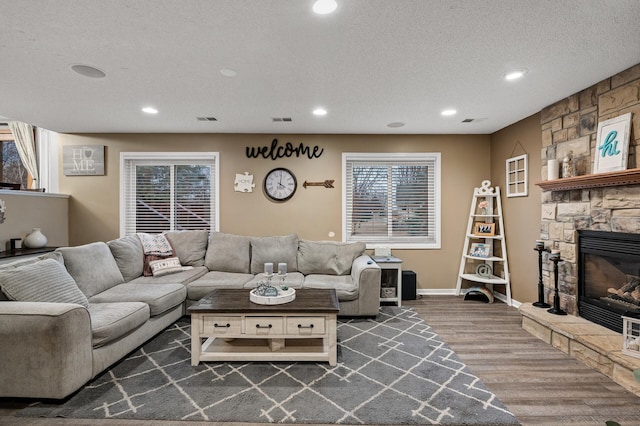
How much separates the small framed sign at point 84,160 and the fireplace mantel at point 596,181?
6.04 metres

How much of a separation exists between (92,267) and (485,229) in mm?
4978

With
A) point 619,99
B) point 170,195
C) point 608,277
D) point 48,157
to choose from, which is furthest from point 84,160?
point 608,277

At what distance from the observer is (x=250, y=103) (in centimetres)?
349

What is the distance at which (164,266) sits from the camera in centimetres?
391

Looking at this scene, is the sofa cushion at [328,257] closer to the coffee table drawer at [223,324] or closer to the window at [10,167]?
the coffee table drawer at [223,324]

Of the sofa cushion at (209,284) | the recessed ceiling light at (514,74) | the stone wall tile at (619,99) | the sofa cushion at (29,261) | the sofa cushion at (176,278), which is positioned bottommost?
the sofa cushion at (209,284)

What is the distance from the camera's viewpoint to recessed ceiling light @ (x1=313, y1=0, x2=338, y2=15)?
1.80 metres

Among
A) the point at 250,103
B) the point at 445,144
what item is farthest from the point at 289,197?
the point at 445,144

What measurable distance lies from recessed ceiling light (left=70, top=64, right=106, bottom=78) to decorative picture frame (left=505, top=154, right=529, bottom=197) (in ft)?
15.7

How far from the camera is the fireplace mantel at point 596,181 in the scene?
8.20ft

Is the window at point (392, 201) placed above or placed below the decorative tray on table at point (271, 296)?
above

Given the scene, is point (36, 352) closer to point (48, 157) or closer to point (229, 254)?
point (229, 254)

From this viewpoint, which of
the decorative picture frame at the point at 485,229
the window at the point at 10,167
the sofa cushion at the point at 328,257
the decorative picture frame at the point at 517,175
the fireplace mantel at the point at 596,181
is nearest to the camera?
the fireplace mantel at the point at 596,181

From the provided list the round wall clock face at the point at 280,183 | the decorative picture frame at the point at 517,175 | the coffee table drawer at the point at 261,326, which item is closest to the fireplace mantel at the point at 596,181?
the decorative picture frame at the point at 517,175
